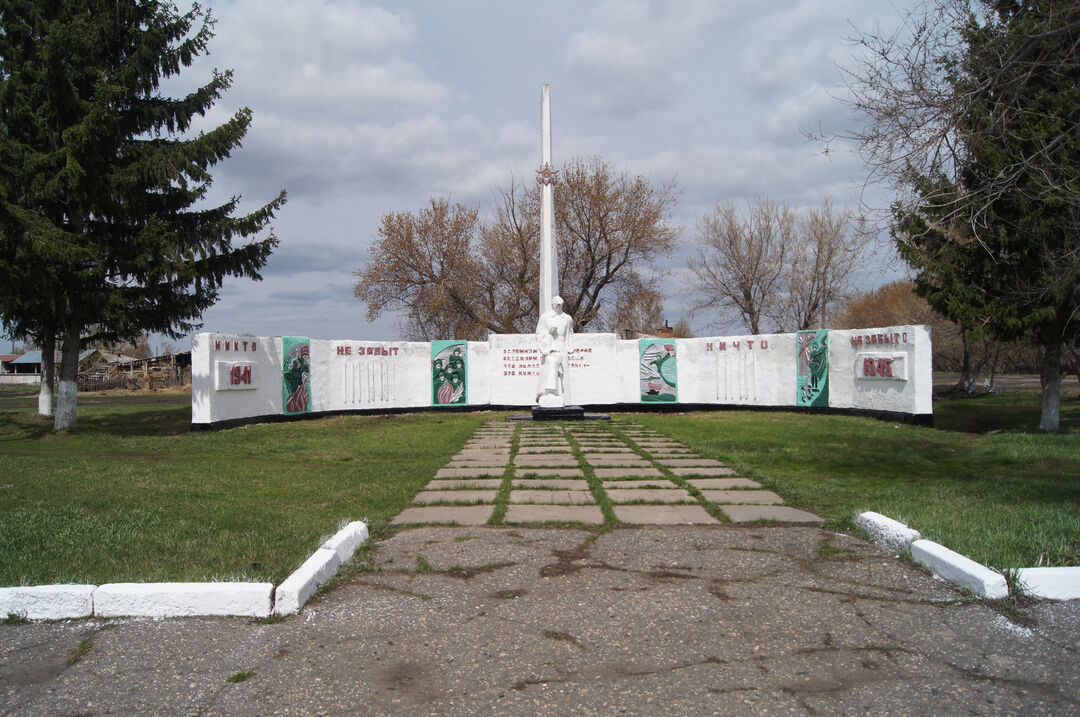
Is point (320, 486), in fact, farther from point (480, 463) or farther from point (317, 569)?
point (317, 569)

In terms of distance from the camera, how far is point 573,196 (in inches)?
1187

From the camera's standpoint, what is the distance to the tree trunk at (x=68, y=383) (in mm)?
13211

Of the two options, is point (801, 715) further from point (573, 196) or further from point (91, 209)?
point (573, 196)

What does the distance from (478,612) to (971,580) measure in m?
2.76

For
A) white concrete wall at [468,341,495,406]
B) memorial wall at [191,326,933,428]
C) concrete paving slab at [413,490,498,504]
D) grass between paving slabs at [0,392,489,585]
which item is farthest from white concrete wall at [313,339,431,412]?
concrete paving slab at [413,490,498,504]

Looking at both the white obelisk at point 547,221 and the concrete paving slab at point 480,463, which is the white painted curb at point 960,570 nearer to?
the concrete paving slab at point 480,463

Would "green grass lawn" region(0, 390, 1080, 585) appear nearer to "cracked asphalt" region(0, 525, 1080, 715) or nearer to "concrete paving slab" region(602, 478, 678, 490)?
"cracked asphalt" region(0, 525, 1080, 715)

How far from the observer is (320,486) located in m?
7.36

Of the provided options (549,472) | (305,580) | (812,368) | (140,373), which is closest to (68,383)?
(549,472)

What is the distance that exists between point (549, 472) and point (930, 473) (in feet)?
14.7

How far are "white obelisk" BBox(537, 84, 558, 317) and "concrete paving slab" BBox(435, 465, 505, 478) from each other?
26.8 ft

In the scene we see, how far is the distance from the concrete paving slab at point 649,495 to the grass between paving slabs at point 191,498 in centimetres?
206

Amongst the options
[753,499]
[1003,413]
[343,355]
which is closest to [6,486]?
[753,499]

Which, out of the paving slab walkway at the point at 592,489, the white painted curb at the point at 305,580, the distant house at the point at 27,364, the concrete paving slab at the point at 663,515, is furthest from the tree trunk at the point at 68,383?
the distant house at the point at 27,364
